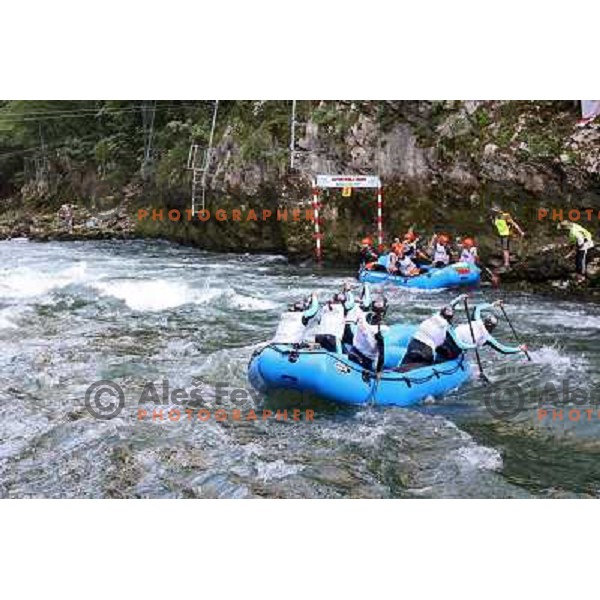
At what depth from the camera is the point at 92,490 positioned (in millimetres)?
3793

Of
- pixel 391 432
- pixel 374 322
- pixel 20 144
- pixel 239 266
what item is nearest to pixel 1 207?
pixel 20 144

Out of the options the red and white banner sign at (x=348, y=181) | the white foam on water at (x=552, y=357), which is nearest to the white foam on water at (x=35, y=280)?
the red and white banner sign at (x=348, y=181)

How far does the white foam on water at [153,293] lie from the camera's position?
722 cm

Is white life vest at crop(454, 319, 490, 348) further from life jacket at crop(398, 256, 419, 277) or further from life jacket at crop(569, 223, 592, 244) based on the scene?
life jacket at crop(569, 223, 592, 244)

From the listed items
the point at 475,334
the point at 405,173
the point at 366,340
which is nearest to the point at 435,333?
the point at 475,334

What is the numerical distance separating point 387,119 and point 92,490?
15.6ft

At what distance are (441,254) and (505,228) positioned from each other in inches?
26.6

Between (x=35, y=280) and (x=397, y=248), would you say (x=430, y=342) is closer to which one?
(x=397, y=248)

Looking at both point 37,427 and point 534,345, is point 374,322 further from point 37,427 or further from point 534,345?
point 37,427

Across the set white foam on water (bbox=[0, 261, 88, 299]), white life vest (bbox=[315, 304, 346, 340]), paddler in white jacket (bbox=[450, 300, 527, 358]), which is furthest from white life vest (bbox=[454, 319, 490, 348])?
white foam on water (bbox=[0, 261, 88, 299])

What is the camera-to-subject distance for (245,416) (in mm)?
4715

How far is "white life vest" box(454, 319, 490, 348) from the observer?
5188 millimetres

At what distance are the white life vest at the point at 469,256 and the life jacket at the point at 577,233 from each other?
2.92 feet

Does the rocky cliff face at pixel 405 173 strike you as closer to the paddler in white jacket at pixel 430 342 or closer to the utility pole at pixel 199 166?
the utility pole at pixel 199 166
